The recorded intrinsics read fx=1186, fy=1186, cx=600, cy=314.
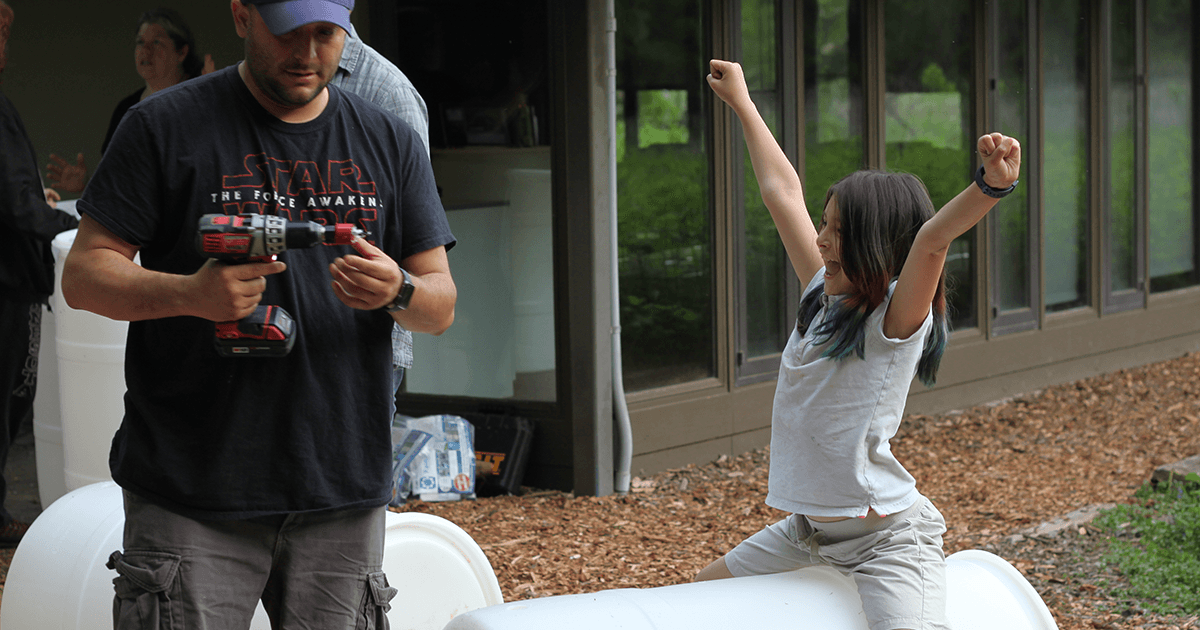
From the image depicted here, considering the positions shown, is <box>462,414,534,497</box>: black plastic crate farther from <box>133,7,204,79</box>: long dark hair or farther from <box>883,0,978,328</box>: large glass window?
<box>883,0,978,328</box>: large glass window

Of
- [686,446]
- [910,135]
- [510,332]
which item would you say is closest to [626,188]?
[510,332]

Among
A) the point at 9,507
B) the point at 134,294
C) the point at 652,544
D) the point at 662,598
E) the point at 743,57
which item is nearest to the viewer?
the point at 134,294

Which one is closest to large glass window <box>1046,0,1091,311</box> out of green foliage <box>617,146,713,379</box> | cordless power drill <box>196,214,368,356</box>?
green foliage <box>617,146,713,379</box>

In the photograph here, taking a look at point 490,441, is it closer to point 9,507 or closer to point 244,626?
point 9,507

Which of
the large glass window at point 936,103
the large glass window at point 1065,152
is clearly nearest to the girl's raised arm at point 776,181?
the large glass window at point 936,103

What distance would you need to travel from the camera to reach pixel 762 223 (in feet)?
22.4

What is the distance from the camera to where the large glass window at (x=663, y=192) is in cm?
616

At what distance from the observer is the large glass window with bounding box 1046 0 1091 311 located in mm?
8898

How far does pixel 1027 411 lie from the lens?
794cm

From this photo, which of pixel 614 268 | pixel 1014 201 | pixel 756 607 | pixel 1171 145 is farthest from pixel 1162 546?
pixel 1171 145

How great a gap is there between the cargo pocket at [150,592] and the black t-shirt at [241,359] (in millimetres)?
96

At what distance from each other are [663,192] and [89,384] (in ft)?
10.5

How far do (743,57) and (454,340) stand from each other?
2.23 m

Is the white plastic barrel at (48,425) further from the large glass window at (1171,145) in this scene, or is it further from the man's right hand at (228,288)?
the large glass window at (1171,145)
